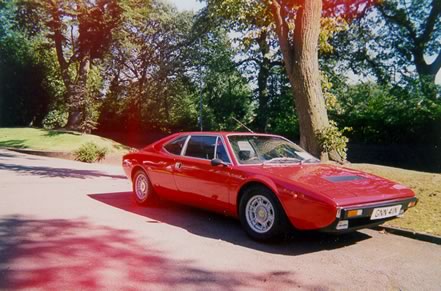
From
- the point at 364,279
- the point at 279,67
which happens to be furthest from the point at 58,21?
the point at 364,279

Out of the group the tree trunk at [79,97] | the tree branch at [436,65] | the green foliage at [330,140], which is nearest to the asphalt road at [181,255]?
the green foliage at [330,140]

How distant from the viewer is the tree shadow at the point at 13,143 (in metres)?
19.5

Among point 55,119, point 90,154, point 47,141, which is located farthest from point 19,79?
point 90,154

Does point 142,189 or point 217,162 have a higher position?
point 217,162

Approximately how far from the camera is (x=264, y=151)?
545 cm

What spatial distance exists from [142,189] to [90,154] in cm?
991

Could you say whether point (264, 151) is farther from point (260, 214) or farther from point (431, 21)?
point (431, 21)

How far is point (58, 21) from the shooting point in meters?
24.6

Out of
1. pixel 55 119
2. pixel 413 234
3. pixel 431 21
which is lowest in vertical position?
pixel 413 234

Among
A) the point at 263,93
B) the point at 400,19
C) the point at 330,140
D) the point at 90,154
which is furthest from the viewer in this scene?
the point at 263,93

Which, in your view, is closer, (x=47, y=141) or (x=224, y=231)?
(x=224, y=231)

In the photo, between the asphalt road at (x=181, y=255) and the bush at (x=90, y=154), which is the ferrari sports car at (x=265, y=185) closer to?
the asphalt road at (x=181, y=255)

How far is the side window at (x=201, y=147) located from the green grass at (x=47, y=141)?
12513mm

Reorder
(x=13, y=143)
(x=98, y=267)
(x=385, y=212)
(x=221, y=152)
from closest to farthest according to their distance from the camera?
(x=98, y=267) → (x=385, y=212) → (x=221, y=152) → (x=13, y=143)
